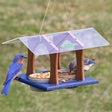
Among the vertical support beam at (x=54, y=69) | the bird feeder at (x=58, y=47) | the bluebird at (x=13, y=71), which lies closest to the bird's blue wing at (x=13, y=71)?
the bluebird at (x=13, y=71)

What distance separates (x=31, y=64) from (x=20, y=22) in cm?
518

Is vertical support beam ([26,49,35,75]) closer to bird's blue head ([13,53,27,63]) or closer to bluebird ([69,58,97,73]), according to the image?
bird's blue head ([13,53,27,63])

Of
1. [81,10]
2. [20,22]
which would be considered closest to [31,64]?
[20,22]

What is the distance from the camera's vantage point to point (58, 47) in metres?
4.95

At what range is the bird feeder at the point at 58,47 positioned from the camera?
16.0ft

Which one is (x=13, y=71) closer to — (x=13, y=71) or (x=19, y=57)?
(x=13, y=71)

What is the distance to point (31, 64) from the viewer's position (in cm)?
557

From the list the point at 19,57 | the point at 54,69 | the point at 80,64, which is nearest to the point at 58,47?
the point at 54,69

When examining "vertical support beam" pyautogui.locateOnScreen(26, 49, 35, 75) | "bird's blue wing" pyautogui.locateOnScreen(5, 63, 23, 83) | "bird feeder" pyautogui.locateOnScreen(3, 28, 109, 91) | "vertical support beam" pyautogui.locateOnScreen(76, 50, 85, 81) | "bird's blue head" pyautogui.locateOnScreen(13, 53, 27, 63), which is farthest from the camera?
"vertical support beam" pyautogui.locateOnScreen(26, 49, 35, 75)

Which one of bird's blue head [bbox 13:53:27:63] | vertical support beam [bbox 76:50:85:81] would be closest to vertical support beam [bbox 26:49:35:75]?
bird's blue head [bbox 13:53:27:63]

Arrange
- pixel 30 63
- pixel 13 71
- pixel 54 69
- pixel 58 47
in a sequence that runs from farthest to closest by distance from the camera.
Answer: pixel 30 63 < pixel 13 71 < pixel 54 69 < pixel 58 47

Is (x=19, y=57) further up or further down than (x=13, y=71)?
further up

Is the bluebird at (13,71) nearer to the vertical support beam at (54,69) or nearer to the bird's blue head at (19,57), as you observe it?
the bird's blue head at (19,57)

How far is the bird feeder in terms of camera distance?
16.0 feet
